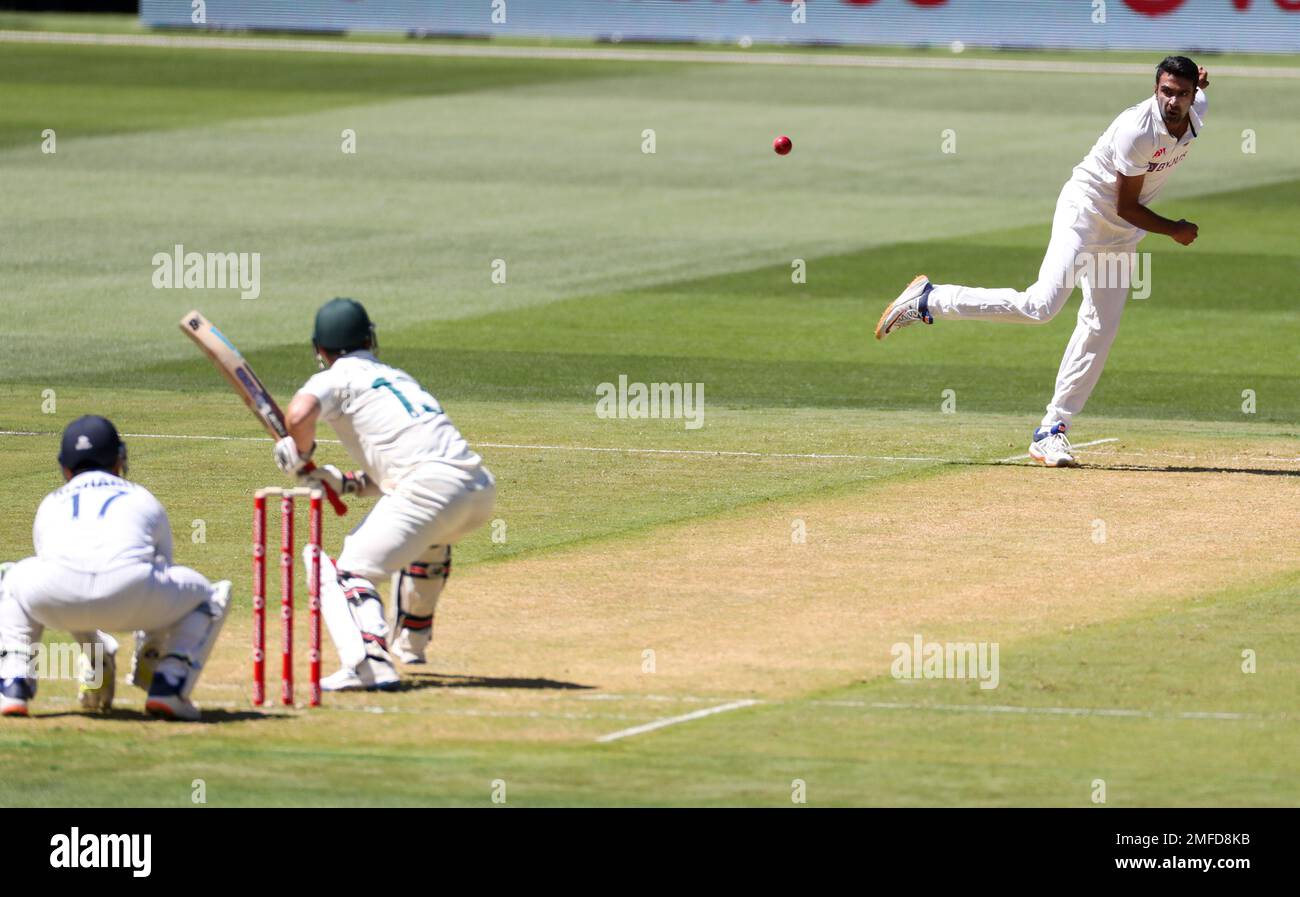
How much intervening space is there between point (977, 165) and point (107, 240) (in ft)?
41.6

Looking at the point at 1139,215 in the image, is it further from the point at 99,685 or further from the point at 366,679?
the point at 99,685

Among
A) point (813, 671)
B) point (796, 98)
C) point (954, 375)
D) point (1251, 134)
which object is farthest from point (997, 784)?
point (796, 98)

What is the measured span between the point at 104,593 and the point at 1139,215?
774cm

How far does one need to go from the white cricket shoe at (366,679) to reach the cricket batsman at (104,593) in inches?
23.4

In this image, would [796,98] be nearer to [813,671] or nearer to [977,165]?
[977,165]

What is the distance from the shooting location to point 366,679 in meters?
9.45

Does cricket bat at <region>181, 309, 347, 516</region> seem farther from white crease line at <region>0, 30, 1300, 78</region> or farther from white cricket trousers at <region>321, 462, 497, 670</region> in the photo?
white crease line at <region>0, 30, 1300, 78</region>

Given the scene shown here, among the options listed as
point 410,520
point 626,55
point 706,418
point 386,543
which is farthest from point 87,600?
point 626,55

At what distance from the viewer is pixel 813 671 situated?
9859 mm

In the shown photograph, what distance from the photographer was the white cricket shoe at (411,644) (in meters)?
9.88

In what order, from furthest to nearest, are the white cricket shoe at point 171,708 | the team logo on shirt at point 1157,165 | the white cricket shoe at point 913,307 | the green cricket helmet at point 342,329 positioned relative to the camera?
1. the white cricket shoe at point 913,307
2. the team logo on shirt at point 1157,165
3. the green cricket helmet at point 342,329
4. the white cricket shoe at point 171,708

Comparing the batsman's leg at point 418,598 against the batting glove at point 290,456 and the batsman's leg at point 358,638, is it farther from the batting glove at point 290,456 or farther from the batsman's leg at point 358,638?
the batting glove at point 290,456

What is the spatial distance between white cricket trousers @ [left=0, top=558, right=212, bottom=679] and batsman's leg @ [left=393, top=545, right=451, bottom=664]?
3.40 ft

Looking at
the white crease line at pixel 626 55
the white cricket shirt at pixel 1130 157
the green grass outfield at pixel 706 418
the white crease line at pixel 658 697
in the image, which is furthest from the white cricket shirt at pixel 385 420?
the white crease line at pixel 626 55
